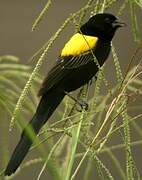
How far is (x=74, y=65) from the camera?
72.4 inches

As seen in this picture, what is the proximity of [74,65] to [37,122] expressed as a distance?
390 mm

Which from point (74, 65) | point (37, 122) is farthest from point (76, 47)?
point (37, 122)

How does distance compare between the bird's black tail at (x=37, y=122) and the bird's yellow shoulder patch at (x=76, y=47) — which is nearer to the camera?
the bird's black tail at (x=37, y=122)

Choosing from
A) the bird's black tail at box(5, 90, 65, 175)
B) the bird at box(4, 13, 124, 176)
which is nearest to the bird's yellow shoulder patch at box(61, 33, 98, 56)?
the bird at box(4, 13, 124, 176)

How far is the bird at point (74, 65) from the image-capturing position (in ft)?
5.44

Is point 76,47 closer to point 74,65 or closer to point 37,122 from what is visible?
point 74,65

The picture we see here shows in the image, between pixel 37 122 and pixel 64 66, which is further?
pixel 64 66

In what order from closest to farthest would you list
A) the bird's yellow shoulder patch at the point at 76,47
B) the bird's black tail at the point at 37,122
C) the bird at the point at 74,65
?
the bird's black tail at the point at 37,122
the bird at the point at 74,65
the bird's yellow shoulder patch at the point at 76,47

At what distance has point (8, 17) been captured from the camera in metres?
3.38

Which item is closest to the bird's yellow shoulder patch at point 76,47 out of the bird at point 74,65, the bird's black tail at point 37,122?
the bird at point 74,65

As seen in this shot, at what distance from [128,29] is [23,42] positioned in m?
0.56

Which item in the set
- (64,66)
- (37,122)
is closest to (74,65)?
(64,66)

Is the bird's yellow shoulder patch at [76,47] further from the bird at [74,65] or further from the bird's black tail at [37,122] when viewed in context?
the bird's black tail at [37,122]

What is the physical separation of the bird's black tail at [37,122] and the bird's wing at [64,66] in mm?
38
